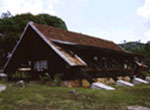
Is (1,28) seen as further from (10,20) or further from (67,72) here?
(67,72)

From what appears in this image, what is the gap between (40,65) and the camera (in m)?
12.6

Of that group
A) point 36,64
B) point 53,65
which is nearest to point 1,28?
point 36,64

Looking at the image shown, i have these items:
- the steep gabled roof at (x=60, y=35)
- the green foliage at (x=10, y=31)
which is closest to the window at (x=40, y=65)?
the steep gabled roof at (x=60, y=35)

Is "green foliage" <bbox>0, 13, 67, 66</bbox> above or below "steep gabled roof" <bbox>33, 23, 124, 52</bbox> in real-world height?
above

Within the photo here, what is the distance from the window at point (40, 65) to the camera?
1220 centimetres

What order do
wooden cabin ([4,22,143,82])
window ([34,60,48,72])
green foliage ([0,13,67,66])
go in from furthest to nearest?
green foliage ([0,13,67,66]) → window ([34,60,48,72]) → wooden cabin ([4,22,143,82])

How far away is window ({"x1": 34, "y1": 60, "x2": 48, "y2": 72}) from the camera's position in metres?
12.2

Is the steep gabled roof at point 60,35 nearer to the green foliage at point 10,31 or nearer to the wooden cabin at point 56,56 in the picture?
the wooden cabin at point 56,56

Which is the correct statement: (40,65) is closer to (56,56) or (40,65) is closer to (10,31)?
(56,56)

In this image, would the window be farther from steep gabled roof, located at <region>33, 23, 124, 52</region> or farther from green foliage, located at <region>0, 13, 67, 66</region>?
green foliage, located at <region>0, 13, 67, 66</region>

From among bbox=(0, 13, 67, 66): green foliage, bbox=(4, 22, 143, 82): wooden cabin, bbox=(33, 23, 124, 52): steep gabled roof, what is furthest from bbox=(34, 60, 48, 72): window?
bbox=(0, 13, 67, 66): green foliage

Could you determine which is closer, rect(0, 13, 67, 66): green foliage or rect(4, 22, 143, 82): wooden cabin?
rect(4, 22, 143, 82): wooden cabin

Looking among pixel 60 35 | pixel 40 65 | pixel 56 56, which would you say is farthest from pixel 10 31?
pixel 56 56

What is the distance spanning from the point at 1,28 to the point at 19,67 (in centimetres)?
1608
